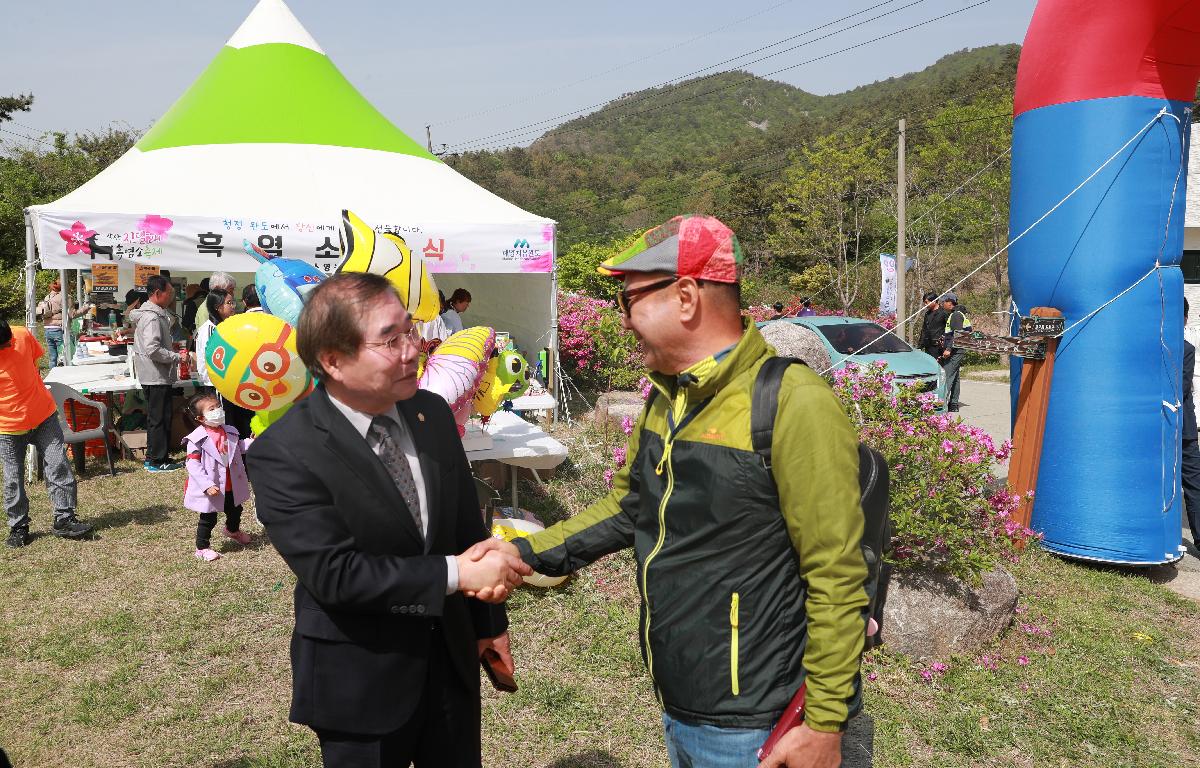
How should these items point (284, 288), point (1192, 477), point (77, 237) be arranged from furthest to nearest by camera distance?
point (77, 237)
point (1192, 477)
point (284, 288)

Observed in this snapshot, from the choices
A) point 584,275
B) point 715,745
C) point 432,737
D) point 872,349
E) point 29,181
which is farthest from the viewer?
point 29,181

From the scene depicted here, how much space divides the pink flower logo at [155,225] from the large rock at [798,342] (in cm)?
605

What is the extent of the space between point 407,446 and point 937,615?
3.14 m

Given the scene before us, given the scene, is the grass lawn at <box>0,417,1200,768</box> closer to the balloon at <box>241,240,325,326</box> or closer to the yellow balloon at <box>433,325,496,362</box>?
the yellow balloon at <box>433,325,496,362</box>

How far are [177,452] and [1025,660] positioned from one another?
27.1ft

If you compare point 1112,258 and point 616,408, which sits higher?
point 1112,258

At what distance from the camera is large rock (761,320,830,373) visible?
8.70m

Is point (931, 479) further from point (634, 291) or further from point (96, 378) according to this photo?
point (96, 378)

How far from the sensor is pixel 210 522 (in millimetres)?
5539

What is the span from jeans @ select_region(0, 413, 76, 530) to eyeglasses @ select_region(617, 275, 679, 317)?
5618 mm

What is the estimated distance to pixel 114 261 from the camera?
25.3 ft

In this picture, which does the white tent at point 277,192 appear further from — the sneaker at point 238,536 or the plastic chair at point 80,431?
the sneaker at point 238,536

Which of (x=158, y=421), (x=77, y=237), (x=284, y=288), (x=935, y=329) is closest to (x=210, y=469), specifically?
(x=284, y=288)

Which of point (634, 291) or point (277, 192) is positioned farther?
point (277, 192)
